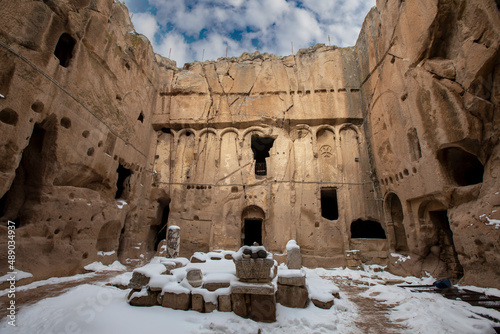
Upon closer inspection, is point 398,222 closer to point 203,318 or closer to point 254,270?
point 254,270

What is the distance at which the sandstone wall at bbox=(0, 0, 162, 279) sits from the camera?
21.4 ft

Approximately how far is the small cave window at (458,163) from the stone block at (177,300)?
27.8ft

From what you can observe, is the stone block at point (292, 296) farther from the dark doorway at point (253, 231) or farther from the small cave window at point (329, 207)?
the dark doorway at point (253, 231)

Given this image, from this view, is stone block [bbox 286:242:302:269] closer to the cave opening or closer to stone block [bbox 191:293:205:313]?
stone block [bbox 191:293:205:313]

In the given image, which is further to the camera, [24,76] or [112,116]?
[112,116]

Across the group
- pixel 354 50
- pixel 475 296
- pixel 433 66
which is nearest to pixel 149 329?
pixel 475 296

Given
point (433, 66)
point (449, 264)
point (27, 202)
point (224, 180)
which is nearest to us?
point (27, 202)

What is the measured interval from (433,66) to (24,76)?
11943mm

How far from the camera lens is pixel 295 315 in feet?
16.9

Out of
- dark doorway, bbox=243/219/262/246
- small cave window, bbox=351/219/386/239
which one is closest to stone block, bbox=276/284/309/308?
small cave window, bbox=351/219/386/239

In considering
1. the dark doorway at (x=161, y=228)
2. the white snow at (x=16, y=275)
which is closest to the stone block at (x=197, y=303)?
the white snow at (x=16, y=275)

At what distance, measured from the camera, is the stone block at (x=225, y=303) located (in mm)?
5039

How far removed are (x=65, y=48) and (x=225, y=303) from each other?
9.91m

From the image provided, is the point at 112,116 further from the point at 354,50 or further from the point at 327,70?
the point at 354,50
